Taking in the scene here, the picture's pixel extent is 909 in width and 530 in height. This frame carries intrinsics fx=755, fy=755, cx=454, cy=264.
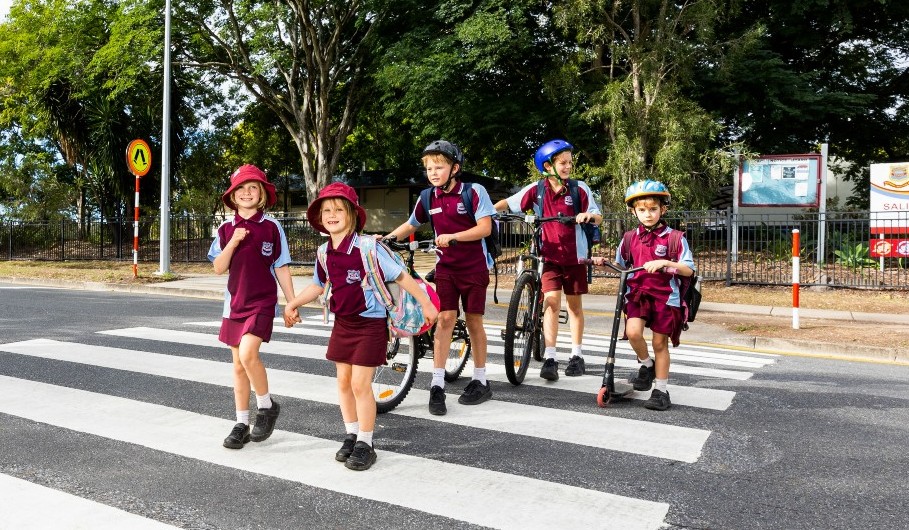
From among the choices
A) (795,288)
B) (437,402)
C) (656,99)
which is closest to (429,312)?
(437,402)

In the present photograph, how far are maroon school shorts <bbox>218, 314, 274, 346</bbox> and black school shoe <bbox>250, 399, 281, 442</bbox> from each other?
0.47 m

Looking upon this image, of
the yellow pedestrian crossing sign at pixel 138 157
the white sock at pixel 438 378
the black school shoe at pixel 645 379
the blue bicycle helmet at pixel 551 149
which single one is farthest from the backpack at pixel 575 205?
the yellow pedestrian crossing sign at pixel 138 157

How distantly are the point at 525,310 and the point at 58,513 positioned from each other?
3756 mm

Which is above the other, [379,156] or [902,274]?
[379,156]

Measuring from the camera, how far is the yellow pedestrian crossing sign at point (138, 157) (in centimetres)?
1681

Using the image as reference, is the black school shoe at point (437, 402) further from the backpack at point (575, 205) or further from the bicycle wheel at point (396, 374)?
the backpack at point (575, 205)

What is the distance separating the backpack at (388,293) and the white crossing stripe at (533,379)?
7.22ft

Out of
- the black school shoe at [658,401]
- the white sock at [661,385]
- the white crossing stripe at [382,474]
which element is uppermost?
the white sock at [661,385]

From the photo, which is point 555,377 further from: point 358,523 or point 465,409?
point 358,523

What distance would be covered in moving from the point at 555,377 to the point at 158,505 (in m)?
3.54

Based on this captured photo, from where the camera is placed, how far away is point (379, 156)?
4000 centimetres

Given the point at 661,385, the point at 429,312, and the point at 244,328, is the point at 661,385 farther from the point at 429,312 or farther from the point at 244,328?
the point at 244,328

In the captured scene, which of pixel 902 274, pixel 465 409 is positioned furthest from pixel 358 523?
pixel 902 274

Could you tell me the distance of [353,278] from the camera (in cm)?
407
